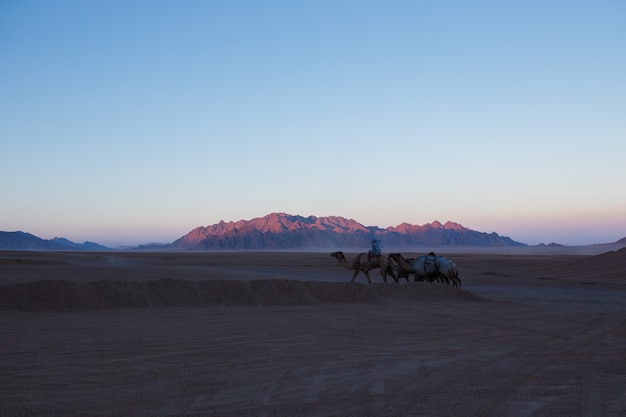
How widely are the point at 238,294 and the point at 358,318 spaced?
182 inches

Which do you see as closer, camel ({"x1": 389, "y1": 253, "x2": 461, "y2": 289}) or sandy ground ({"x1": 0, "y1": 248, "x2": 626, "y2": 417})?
sandy ground ({"x1": 0, "y1": 248, "x2": 626, "y2": 417})

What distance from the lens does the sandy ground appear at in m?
6.95

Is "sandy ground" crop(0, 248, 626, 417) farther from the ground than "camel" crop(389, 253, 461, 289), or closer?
closer

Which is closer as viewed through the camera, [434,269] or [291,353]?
[291,353]

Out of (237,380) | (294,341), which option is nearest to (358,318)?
(294,341)

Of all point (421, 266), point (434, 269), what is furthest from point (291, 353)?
point (421, 266)

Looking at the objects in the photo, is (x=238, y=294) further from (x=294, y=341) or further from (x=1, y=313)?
(x=294, y=341)

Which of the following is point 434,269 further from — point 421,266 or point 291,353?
point 291,353

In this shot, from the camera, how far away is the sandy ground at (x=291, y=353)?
22.8 ft

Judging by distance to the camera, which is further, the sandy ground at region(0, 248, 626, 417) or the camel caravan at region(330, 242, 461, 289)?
the camel caravan at region(330, 242, 461, 289)

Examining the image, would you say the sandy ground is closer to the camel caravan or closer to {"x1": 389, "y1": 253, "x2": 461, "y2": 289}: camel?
the camel caravan

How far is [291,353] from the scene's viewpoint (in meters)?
10.1

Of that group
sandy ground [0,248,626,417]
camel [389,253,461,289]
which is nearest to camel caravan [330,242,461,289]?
camel [389,253,461,289]

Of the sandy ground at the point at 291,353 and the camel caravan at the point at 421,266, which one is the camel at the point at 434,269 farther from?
the sandy ground at the point at 291,353
